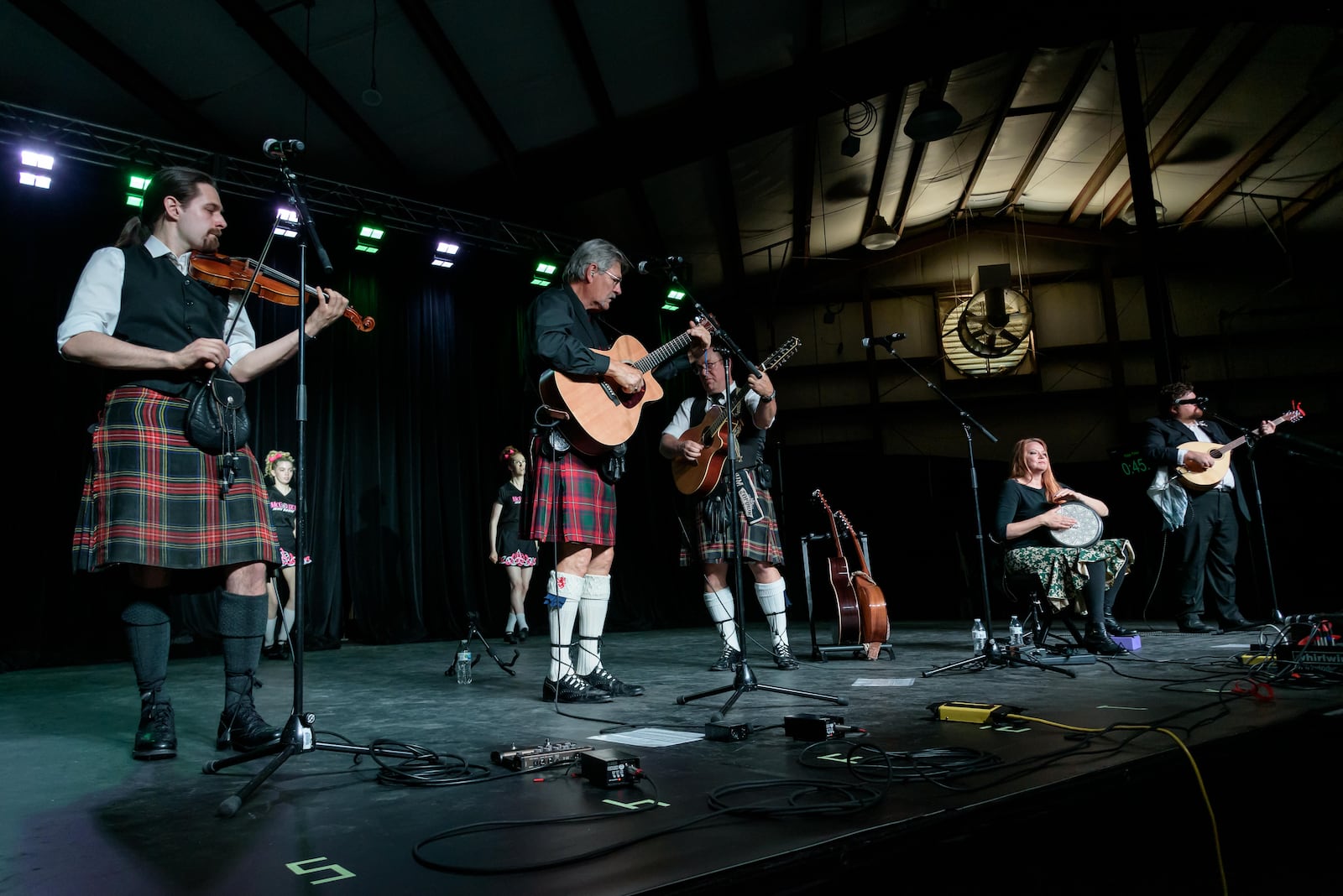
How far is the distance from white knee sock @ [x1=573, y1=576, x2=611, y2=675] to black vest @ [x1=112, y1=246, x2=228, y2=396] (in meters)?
1.62

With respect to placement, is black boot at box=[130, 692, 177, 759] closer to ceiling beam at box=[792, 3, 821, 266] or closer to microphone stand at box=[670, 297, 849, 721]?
microphone stand at box=[670, 297, 849, 721]

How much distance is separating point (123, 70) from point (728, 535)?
506 centimetres

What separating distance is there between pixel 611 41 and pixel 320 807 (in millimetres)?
5986

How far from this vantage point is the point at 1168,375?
7062 mm

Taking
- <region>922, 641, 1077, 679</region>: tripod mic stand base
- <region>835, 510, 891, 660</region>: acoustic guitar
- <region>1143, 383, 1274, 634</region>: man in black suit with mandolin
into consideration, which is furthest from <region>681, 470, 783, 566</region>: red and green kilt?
<region>1143, 383, 1274, 634</region>: man in black suit with mandolin

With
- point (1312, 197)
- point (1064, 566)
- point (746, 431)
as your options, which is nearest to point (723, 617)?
point (746, 431)

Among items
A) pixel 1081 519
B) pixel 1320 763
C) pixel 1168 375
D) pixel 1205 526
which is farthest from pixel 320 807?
pixel 1168 375

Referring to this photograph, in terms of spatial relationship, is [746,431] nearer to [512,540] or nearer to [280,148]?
[280,148]

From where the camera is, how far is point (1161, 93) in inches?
361

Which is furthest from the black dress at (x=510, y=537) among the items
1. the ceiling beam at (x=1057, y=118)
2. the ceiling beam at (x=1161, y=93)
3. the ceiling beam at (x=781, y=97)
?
the ceiling beam at (x=1161, y=93)

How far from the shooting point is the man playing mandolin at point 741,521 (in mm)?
4203

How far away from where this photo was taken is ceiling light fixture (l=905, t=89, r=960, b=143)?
6.77 metres

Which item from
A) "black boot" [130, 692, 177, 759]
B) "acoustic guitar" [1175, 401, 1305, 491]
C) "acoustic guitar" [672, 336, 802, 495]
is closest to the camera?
"black boot" [130, 692, 177, 759]

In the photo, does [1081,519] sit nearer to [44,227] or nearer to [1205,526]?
[1205,526]
